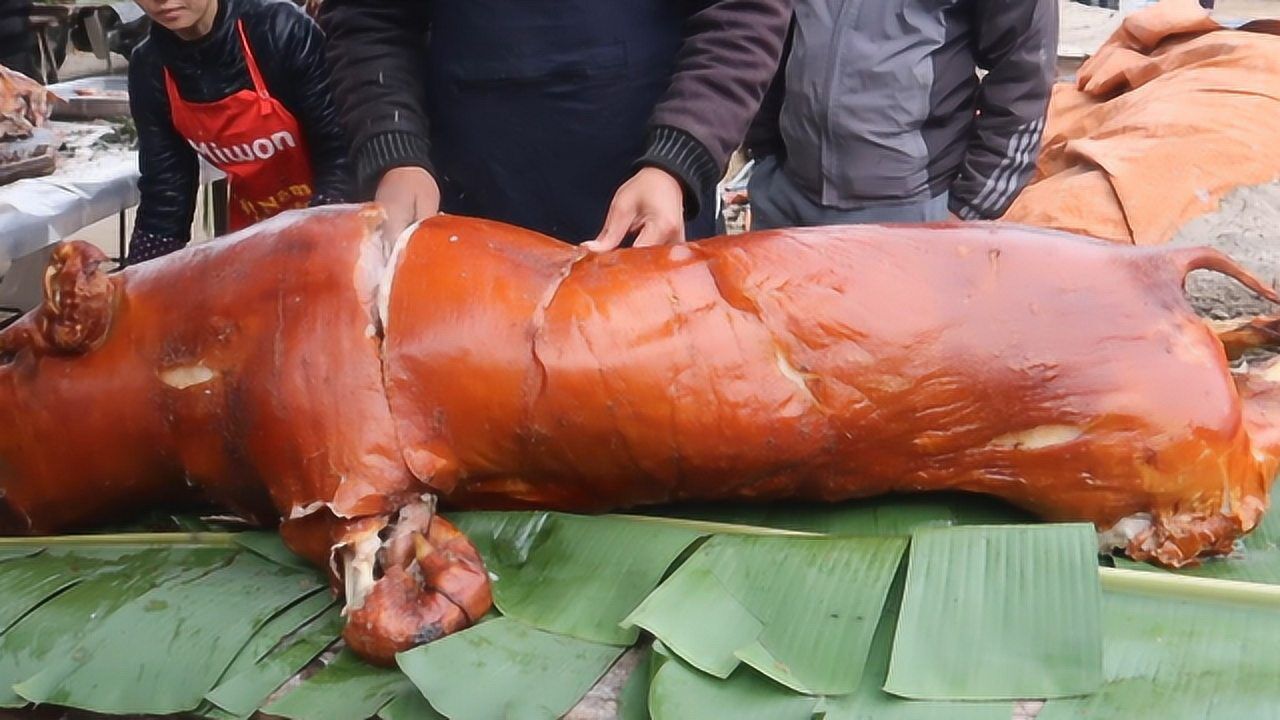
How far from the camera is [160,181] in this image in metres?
3.21

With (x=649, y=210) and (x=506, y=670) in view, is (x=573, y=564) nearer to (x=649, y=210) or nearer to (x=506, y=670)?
(x=506, y=670)

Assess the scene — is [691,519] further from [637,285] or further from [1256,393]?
[1256,393]

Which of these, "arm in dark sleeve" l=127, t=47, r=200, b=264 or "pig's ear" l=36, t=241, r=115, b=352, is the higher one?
"pig's ear" l=36, t=241, r=115, b=352

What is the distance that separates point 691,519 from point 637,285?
364 mm

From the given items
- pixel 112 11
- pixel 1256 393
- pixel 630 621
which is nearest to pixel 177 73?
pixel 630 621

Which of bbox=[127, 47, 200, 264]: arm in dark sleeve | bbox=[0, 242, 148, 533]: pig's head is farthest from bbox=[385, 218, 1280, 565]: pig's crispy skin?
bbox=[127, 47, 200, 264]: arm in dark sleeve

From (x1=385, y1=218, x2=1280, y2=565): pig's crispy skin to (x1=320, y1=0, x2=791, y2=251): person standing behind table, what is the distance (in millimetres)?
397

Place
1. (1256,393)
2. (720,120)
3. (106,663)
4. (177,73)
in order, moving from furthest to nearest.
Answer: (177,73) → (720,120) → (1256,393) → (106,663)

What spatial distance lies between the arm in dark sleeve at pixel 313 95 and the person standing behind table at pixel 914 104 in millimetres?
1276

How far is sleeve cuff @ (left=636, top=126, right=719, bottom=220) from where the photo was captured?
192 centimetres

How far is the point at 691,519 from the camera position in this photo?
1.59 m

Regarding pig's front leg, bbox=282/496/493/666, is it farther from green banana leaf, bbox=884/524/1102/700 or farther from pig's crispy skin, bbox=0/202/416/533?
green banana leaf, bbox=884/524/1102/700

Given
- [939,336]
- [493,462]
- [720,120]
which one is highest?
[720,120]

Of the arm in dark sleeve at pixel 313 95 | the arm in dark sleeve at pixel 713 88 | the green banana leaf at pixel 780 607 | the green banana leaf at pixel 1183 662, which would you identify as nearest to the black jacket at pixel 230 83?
the arm in dark sleeve at pixel 313 95
